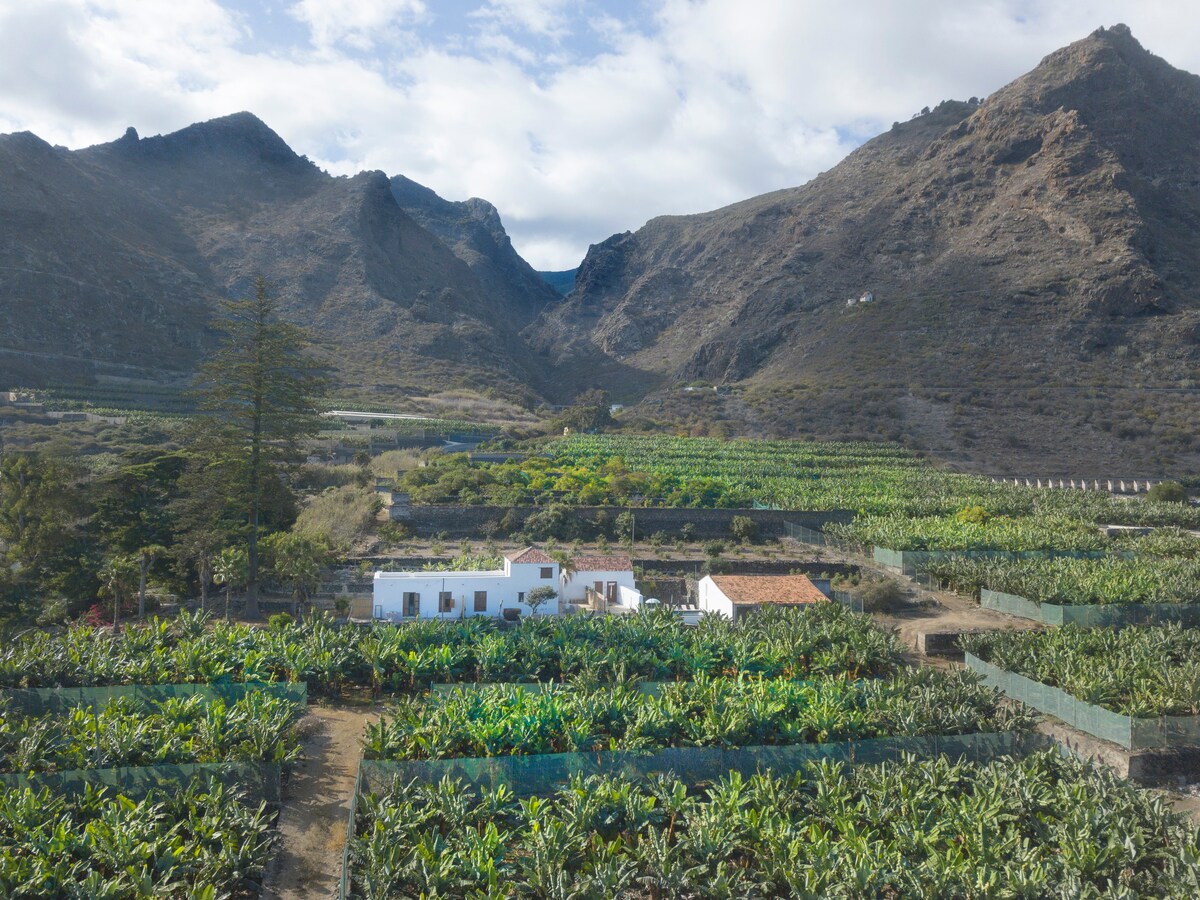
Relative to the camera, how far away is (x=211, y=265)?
80688 mm

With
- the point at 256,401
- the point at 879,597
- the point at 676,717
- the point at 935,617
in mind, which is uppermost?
the point at 256,401

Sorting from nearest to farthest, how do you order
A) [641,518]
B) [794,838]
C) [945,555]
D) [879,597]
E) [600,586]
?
[794,838]
[879,597]
[600,586]
[945,555]
[641,518]

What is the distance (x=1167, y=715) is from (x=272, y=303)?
73.9ft

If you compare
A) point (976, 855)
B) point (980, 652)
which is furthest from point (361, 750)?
point (980, 652)

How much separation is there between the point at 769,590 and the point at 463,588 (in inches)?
324

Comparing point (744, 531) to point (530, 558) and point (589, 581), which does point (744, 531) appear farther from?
point (530, 558)

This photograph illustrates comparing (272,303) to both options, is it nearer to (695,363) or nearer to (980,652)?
(980,652)

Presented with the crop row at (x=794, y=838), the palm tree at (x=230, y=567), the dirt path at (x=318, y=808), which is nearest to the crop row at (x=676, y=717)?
the dirt path at (x=318, y=808)

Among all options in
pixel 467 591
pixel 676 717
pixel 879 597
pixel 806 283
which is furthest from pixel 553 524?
pixel 806 283

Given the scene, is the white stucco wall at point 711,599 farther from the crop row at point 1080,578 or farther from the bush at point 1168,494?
the bush at point 1168,494

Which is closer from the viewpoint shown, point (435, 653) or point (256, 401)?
point (435, 653)

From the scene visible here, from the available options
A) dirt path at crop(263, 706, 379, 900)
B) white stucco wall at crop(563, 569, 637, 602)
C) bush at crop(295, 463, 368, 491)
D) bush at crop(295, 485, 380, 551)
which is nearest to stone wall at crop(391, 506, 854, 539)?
bush at crop(295, 485, 380, 551)

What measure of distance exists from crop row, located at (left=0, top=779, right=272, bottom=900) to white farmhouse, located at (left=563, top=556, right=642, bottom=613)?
43.7 ft

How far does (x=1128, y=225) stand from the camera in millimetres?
67438
